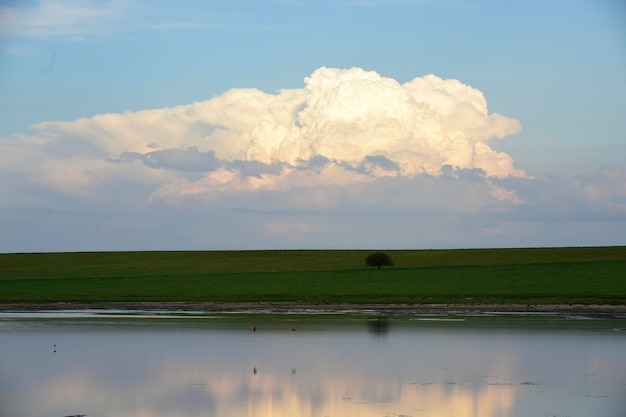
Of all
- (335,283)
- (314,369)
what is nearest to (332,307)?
(335,283)

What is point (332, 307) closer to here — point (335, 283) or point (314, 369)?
point (335, 283)

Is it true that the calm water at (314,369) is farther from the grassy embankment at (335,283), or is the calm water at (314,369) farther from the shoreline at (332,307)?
the grassy embankment at (335,283)

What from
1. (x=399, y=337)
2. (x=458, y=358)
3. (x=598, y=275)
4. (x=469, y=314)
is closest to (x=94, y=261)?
(x=598, y=275)

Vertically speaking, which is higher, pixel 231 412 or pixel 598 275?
pixel 598 275

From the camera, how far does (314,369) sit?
92.5 feet

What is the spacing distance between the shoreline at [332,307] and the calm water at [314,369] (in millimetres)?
8852

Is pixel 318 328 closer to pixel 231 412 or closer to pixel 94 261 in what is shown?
pixel 231 412

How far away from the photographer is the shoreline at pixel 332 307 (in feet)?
176

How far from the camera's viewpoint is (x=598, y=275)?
7156 cm

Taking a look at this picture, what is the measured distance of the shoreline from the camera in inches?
2117

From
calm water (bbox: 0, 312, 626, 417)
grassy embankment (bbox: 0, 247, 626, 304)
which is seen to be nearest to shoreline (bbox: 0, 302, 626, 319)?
grassy embankment (bbox: 0, 247, 626, 304)

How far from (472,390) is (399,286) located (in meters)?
43.8

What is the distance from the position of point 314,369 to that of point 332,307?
29.1 meters

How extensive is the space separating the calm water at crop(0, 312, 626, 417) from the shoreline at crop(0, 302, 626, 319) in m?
8.85
